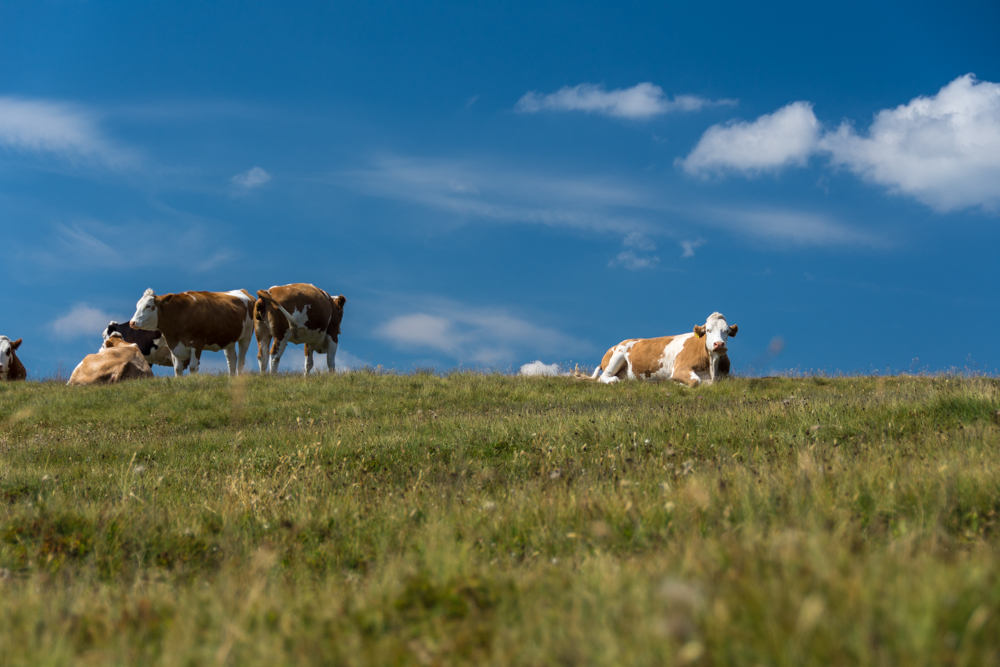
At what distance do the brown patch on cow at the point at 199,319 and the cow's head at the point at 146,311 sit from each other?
14 centimetres

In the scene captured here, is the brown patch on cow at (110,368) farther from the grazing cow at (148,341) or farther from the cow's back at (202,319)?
the grazing cow at (148,341)

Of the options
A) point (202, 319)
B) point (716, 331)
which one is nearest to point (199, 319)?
point (202, 319)

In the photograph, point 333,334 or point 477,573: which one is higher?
point 333,334

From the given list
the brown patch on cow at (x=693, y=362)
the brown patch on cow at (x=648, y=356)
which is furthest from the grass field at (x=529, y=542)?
the brown patch on cow at (x=648, y=356)

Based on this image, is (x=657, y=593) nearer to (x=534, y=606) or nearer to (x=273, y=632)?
(x=534, y=606)

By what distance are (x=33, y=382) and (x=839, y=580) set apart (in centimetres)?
2571

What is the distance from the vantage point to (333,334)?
26.0 meters

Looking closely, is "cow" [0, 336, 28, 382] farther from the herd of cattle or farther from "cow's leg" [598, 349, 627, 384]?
"cow's leg" [598, 349, 627, 384]

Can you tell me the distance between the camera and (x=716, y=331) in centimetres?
1912

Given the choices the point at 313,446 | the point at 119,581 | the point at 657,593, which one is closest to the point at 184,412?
the point at 313,446

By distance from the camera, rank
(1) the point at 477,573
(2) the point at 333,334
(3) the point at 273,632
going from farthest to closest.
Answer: (2) the point at 333,334
(1) the point at 477,573
(3) the point at 273,632

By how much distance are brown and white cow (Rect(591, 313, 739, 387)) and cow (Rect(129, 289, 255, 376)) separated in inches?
495

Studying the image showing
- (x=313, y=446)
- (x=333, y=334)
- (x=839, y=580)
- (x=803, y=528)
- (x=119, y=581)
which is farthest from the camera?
(x=333, y=334)

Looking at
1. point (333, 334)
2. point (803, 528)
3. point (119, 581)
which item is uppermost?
point (333, 334)
